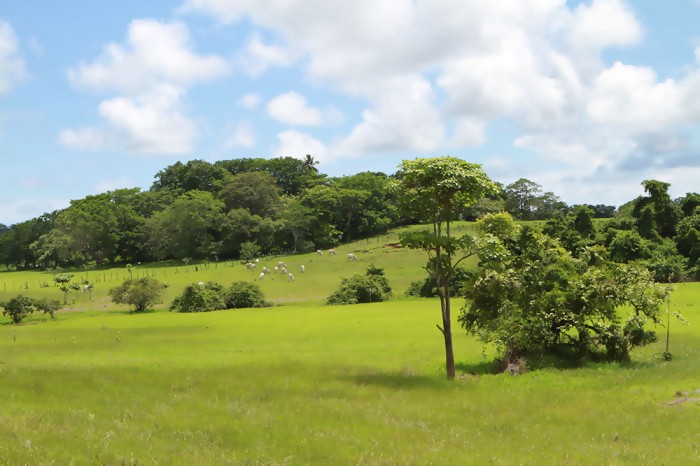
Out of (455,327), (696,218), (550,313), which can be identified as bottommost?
(455,327)

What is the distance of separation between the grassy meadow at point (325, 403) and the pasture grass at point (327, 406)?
8 centimetres

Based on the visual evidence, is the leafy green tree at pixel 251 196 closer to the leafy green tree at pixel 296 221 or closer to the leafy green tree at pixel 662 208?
the leafy green tree at pixel 296 221

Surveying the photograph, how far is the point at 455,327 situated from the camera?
4844 cm

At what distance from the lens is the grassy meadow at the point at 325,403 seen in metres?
14.3

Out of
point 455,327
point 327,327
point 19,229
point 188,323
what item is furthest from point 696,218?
point 19,229

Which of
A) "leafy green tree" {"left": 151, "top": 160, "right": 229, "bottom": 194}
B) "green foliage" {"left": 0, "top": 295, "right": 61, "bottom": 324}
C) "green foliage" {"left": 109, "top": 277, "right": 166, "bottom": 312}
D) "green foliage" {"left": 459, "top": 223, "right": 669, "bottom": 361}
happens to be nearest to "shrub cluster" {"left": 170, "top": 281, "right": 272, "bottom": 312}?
"green foliage" {"left": 109, "top": 277, "right": 166, "bottom": 312}

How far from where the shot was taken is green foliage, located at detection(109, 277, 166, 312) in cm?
6712

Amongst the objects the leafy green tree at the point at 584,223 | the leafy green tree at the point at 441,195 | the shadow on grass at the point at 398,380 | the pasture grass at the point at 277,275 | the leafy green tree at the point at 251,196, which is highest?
the leafy green tree at the point at 251,196

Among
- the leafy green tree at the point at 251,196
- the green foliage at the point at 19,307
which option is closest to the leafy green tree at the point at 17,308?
the green foliage at the point at 19,307

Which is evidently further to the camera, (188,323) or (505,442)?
(188,323)

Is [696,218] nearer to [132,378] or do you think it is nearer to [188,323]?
[188,323]

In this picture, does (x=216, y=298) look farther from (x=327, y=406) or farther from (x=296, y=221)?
A: (x=327, y=406)

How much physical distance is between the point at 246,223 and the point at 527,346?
324 ft

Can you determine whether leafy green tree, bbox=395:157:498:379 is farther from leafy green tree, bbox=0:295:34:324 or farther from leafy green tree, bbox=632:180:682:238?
leafy green tree, bbox=632:180:682:238
